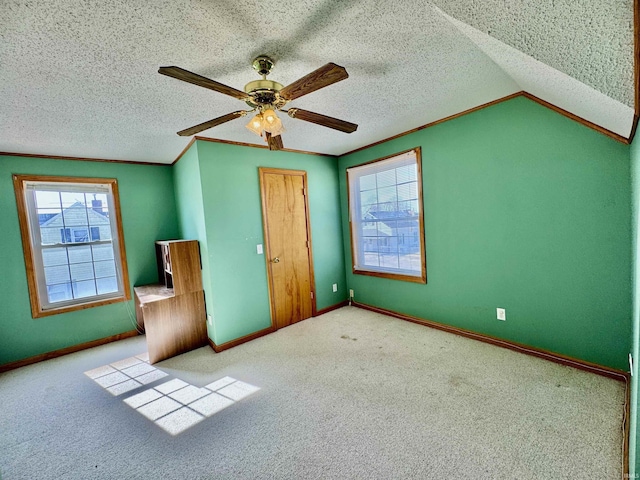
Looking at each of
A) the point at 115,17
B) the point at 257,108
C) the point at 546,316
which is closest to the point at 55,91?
the point at 115,17

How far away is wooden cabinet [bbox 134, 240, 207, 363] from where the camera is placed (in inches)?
115

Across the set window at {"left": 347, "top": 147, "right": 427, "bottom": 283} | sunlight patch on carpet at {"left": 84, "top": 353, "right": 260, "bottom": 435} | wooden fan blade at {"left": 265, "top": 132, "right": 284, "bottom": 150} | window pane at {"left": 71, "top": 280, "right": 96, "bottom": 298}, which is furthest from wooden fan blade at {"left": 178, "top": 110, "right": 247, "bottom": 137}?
window pane at {"left": 71, "top": 280, "right": 96, "bottom": 298}

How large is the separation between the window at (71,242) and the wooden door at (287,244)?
201 cm

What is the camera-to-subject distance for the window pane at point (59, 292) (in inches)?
128

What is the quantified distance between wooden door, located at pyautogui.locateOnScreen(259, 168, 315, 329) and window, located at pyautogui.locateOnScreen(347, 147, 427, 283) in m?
0.77

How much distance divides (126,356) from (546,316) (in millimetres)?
4354

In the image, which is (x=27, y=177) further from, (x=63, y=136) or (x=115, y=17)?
(x=115, y=17)

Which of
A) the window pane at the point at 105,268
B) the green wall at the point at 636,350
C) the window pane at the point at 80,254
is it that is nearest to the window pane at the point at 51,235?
the window pane at the point at 80,254

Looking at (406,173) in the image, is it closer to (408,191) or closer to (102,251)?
(408,191)

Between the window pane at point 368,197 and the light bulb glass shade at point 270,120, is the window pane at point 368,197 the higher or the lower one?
the lower one

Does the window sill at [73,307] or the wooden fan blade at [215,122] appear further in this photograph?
the window sill at [73,307]

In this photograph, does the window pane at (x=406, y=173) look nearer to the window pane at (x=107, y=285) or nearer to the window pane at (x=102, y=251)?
the window pane at (x=102, y=251)

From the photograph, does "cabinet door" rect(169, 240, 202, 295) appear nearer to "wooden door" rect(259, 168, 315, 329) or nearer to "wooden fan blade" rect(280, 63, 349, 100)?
"wooden door" rect(259, 168, 315, 329)

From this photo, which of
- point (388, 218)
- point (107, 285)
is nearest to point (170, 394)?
point (107, 285)
